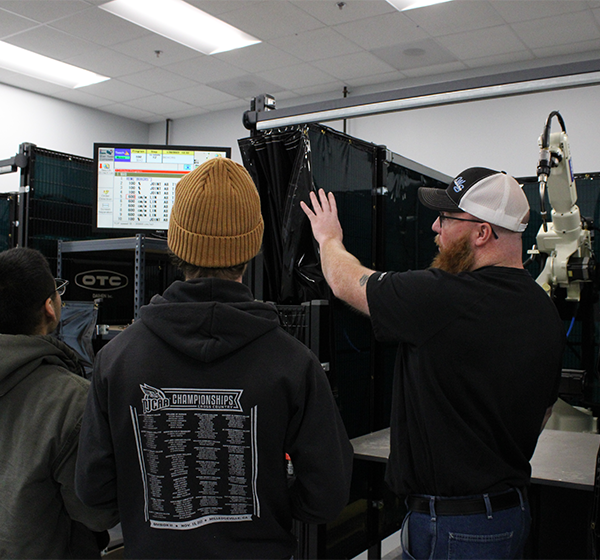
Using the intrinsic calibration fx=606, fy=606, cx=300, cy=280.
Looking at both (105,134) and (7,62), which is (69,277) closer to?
(7,62)

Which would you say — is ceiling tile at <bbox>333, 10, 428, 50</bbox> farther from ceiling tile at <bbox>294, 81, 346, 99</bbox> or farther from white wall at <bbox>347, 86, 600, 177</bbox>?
ceiling tile at <bbox>294, 81, 346, 99</bbox>

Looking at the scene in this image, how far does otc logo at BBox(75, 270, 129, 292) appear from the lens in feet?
7.37

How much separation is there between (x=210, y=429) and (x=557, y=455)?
4.05 ft

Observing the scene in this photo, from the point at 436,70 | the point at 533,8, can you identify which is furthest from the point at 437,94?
the point at 436,70

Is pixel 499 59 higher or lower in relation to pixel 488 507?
higher

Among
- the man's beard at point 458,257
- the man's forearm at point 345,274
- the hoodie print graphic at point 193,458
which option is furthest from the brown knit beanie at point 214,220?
the man's beard at point 458,257

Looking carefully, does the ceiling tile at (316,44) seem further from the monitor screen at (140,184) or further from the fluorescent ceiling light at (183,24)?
the monitor screen at (140,184)

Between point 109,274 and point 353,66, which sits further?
point 353,66

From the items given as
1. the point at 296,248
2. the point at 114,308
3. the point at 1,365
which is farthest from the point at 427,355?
the point at 114,308

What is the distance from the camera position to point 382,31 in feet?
16.3

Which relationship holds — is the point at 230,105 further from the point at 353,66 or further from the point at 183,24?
the point at 183,24

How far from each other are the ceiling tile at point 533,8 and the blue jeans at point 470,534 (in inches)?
161

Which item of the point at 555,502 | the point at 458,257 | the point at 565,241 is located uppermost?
the point at 565,241

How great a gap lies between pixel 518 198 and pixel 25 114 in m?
6.70
